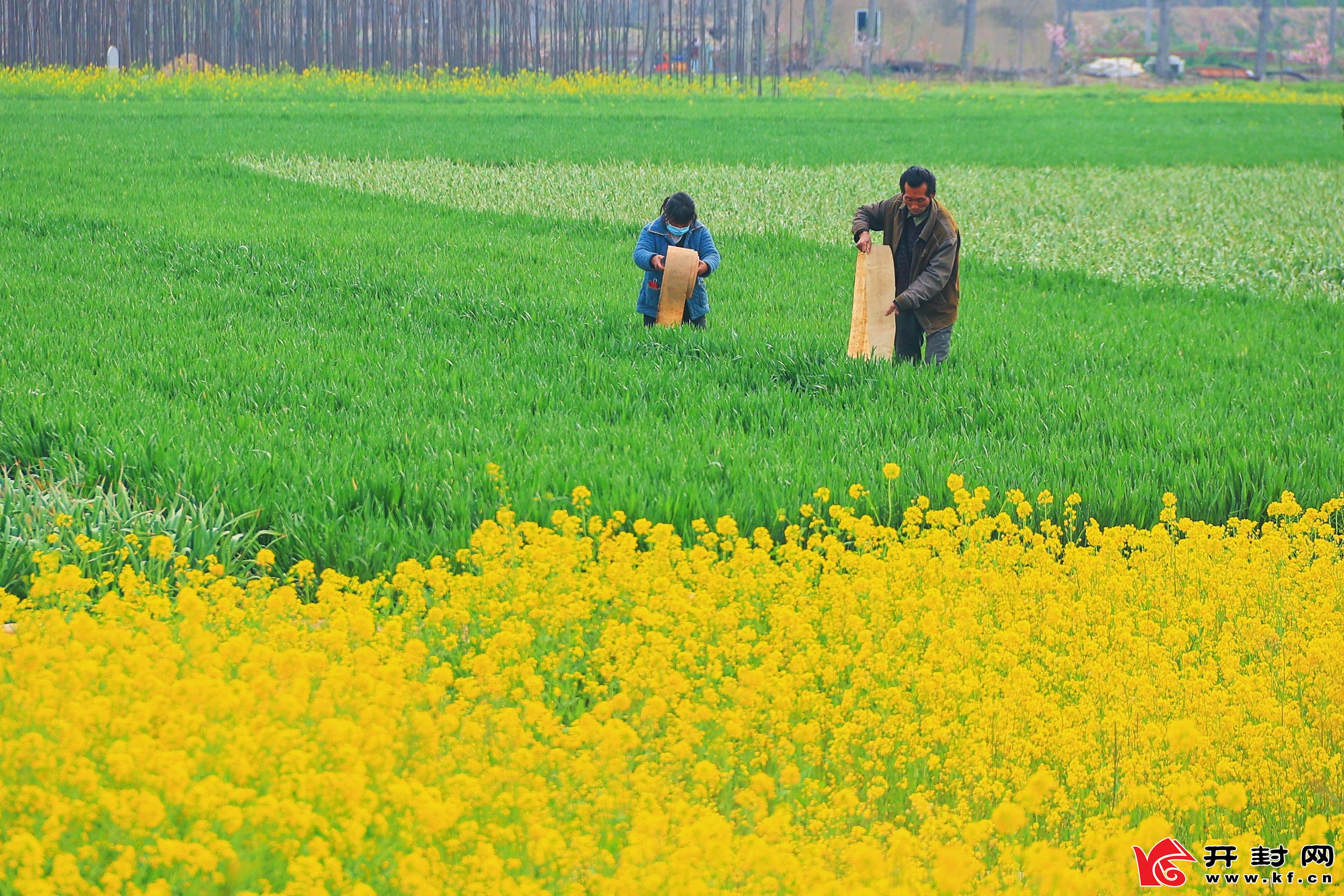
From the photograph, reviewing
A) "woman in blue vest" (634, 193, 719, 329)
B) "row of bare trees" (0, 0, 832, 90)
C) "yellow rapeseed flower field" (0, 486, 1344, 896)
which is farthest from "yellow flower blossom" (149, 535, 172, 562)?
"row of bare trees" (0, 0, 832, 90)

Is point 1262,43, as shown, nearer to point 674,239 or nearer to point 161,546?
point 674,239

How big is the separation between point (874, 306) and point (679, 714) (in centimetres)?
464

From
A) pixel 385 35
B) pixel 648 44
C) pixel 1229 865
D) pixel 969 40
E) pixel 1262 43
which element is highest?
pixel 1262 43

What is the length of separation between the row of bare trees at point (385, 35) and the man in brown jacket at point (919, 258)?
28344mm

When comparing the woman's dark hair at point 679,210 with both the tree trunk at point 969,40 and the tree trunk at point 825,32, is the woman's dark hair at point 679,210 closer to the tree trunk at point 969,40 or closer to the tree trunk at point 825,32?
the tree trunk at point 969,40

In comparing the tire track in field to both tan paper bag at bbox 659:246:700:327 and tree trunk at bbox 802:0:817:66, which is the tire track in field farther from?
tree trunk at bbox 802:0:817:66

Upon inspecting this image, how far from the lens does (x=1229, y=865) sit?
2.91 metres

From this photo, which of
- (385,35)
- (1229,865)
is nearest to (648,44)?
(385,35)

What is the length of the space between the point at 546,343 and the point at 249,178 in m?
9.57

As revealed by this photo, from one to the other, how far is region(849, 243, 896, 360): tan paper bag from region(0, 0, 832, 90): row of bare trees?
28389 millimetres

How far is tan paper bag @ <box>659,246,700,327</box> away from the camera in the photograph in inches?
302

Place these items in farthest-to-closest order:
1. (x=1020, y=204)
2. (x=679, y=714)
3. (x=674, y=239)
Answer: (x=1020, y=204)
(x=674, y=239)
(x=679, y=714)

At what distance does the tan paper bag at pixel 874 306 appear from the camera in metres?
7.38

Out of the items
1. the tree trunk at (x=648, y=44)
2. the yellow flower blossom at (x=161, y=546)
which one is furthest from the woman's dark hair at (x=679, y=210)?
the tree trunk at (x=648, y=44)
